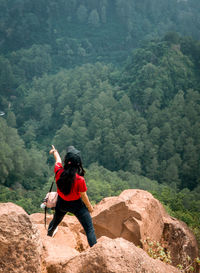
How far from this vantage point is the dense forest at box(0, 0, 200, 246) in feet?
115

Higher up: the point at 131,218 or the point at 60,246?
the point at 60,246

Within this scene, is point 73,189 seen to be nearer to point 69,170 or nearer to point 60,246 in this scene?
point 69,170

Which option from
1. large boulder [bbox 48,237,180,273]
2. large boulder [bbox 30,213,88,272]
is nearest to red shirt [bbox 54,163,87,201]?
large boulder [bbox 30,213,88,272]

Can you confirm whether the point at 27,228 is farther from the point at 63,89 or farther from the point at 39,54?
the point at 39,54

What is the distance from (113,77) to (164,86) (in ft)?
41.7

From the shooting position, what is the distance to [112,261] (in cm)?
352

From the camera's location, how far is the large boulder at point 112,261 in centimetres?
351

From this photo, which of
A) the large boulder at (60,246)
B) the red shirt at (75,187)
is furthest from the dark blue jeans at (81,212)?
the large boulder at (60,246)

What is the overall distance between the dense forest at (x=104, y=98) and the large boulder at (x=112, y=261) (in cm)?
1337

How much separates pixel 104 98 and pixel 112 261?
45898 millimetres

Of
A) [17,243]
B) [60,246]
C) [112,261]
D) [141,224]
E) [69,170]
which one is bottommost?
[141,224]

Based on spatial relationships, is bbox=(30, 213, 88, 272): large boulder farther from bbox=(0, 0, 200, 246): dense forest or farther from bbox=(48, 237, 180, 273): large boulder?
bbox=(0, 0, 200, 246): dense forest

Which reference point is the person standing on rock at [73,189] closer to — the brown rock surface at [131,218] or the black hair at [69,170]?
the black hair at [69,170]

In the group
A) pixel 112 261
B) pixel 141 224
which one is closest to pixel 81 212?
pixel 112 261
